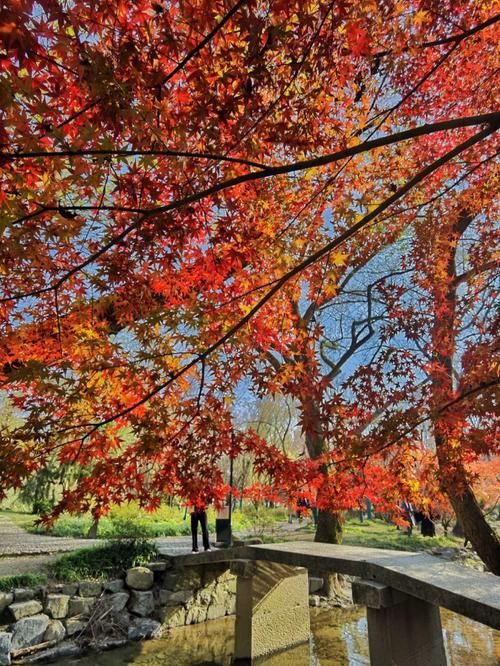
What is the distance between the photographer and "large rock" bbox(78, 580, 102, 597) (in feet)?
20.3

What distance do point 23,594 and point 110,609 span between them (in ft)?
3.82

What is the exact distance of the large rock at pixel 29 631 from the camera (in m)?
5.26

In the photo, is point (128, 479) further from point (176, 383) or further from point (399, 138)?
point (399, 138)

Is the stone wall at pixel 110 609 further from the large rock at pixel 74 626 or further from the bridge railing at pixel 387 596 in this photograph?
the bridge railing at pixel 387 596

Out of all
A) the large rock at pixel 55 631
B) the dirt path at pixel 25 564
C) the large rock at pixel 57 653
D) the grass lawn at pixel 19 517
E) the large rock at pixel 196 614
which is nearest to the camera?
the large rock at pixel 57 653

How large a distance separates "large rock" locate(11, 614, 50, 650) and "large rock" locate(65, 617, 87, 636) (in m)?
0.29

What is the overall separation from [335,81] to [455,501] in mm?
5219

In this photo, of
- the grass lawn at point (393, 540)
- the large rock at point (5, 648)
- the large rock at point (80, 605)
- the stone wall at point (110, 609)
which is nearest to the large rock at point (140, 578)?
the stone wall at point (110, 609)

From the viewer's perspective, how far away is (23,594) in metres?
5.66

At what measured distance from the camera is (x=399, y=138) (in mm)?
2197

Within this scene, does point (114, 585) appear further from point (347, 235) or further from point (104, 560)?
point (347, 235)

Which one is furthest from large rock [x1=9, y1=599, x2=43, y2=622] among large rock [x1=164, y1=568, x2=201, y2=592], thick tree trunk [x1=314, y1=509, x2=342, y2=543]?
thick tree trunk [x1=314, y1=509, x2=342, y2=543]

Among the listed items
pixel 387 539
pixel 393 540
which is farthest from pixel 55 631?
pixel 387 539

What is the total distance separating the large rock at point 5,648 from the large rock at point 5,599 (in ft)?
1.48
